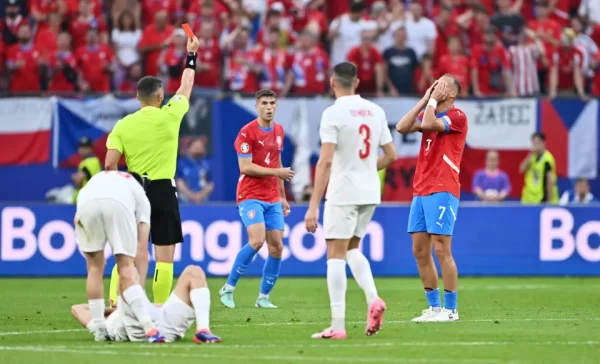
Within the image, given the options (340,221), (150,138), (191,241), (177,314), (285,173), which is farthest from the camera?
(191,241)

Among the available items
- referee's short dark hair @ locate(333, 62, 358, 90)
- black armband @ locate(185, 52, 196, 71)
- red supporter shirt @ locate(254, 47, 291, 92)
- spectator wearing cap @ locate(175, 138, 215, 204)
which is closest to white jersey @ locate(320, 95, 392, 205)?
referee's short dark hair @ locate(333, 62, 358, 90)

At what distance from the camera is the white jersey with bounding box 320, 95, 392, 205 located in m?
10.5

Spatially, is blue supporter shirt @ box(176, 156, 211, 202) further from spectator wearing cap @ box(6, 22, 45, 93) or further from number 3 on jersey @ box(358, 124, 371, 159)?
number 3 on jersey @ box(358, 124, 371, 159)

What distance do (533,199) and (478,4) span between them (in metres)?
4.75

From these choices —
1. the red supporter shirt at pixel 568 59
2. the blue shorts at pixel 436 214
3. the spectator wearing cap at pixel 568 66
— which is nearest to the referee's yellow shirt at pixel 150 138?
the blue shorts at pixel 436 214

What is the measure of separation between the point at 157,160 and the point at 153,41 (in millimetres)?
11777

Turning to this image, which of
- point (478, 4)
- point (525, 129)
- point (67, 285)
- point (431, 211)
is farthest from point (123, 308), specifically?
point (478, 4)

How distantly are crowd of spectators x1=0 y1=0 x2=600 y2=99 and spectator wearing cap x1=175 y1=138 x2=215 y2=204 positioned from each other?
1.23 meters

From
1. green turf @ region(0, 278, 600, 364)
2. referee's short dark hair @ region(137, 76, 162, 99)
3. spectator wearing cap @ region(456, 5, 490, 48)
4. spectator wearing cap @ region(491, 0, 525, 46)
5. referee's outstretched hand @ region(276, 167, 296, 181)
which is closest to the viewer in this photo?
green turf @ region(0, 278, 600, 364)

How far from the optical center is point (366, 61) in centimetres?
2317

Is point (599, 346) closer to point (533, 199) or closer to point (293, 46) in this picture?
point (533, 199)

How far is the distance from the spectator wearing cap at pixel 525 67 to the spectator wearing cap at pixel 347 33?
2.94m

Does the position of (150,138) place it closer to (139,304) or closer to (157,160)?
(157,160)

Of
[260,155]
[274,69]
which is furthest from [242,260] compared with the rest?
[274,69]
